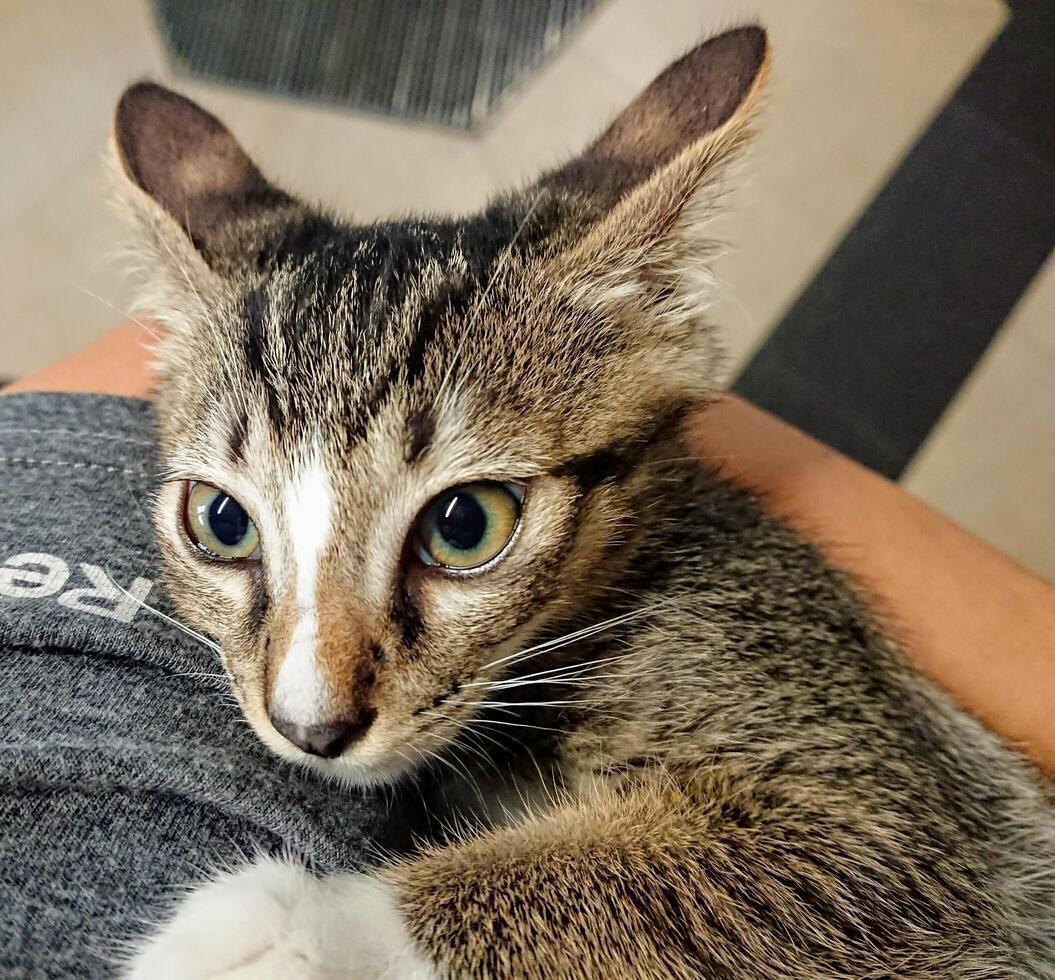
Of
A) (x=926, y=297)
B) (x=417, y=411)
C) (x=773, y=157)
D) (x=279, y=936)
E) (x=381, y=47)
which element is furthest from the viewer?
(x=381, y=47)

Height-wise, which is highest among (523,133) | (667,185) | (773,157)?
(773,157)

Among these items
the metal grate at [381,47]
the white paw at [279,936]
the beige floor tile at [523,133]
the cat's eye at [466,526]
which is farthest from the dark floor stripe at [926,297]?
the white paw at [279,936]

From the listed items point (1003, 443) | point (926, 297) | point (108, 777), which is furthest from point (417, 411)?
point (1003, 443)

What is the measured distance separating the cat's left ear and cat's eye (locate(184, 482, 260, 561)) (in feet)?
1.55

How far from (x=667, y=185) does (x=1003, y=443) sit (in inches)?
75.7

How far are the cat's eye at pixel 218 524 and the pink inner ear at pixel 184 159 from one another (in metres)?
0.36

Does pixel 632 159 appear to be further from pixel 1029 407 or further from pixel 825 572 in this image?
pixel 1029 407

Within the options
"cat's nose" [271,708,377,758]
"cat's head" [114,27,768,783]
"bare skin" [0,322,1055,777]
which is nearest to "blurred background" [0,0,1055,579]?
"bare skin" [0,322,1055,777]

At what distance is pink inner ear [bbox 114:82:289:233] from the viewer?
3.85 feet

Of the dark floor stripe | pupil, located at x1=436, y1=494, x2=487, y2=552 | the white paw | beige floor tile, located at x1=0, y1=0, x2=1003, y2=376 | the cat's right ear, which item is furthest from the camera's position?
beige floor tile, located at x1=0, y1=0, x2=1003, y2=376

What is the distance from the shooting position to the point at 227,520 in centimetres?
104

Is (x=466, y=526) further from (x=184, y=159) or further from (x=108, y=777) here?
(x=184, y=159)

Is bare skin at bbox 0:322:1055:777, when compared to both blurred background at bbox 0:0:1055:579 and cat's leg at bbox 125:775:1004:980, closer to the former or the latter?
cat's leg at bbox 125:775:1004:980

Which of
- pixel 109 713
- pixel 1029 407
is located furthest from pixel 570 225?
pixel 1029 407
